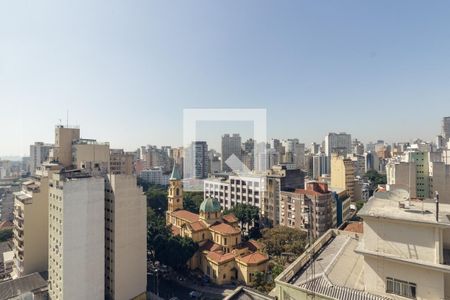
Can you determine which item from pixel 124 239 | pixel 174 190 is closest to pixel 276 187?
pixel 174 190

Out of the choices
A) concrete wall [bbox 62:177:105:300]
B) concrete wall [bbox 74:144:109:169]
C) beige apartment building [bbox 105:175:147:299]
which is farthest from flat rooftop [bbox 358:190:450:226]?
concrete wall [bbox 74:144:109:169]

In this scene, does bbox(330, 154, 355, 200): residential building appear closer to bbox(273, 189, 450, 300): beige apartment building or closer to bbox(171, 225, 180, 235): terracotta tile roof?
bbox(171, 225, 180, 235): terracotta tile roof

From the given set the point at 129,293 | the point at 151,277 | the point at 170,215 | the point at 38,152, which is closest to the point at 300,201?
the point at 170,215

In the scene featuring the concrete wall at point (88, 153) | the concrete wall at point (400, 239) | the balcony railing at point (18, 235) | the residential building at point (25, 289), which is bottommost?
the residential building at point (25, 289)

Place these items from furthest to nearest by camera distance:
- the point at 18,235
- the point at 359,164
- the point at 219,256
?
the point at 359,164 < the point at 219,256 < the point at 18,235

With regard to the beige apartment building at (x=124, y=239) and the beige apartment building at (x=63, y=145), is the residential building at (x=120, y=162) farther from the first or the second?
the beige apartment building at (x=124, y=239)

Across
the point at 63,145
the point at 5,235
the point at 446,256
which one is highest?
the point at 63,145

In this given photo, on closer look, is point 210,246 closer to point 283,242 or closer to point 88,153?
point 283,242

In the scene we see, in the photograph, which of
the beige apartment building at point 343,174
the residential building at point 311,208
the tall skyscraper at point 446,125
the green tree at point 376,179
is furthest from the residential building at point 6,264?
the tall skyscraper at point 446,125
